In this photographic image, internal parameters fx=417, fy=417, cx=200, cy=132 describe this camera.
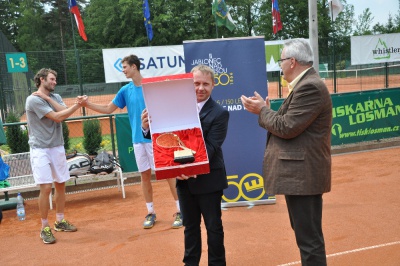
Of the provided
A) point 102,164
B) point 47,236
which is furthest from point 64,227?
point 102,164

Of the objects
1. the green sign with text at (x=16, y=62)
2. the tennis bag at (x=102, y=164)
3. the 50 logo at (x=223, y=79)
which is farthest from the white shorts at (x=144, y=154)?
the green sign with text at (x=16, y=62)

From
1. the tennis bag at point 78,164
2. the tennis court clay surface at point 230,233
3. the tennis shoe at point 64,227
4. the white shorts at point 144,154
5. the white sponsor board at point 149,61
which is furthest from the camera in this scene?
the white sponsor board at point 149,61

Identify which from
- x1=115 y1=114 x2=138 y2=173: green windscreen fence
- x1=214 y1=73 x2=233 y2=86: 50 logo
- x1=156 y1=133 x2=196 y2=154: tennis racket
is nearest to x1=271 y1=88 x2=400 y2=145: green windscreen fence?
x1=214 y1=73 x2=233 y2=86: 50 logo

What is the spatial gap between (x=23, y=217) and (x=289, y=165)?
477 centimetres

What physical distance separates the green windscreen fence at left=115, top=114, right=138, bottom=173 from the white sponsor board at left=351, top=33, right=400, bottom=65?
1162cm

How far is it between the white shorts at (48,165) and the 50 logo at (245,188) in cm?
233

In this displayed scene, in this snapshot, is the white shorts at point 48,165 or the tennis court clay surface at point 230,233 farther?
the white shorts at point 48,165

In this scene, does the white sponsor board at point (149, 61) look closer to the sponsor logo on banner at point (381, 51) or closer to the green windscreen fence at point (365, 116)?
the green windscreen fence at point (365, 116)

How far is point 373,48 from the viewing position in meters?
16.8

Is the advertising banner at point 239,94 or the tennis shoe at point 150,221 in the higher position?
the advertising banner at point 239,94

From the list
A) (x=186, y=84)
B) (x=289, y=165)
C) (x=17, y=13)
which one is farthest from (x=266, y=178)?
(x=17, y=13)

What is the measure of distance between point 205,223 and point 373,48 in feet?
50.9

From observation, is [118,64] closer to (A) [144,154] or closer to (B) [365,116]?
(B) [365,116]

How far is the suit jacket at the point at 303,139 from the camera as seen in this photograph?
2879 mm
